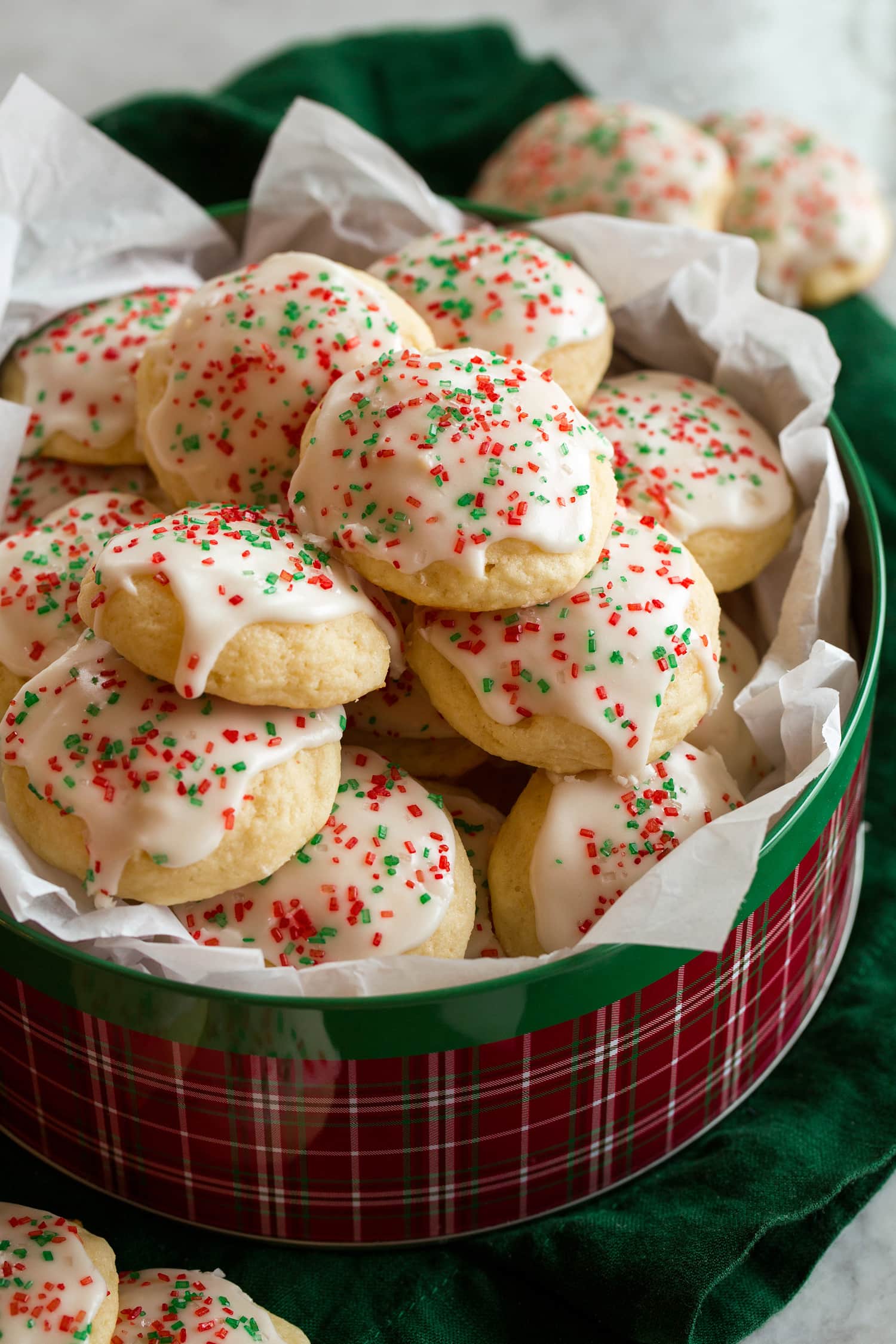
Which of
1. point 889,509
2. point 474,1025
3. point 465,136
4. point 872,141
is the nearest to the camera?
point 474,1025

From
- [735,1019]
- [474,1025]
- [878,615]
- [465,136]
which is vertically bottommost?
[735,1019]

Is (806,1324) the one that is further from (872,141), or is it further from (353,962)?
(872,141)

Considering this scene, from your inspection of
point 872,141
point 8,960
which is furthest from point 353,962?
point 872,141

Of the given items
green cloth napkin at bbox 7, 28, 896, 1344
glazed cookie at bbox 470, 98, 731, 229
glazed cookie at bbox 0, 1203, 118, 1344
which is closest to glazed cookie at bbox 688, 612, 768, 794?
green cloth napkin at bbox 7, 28, 896, 1344

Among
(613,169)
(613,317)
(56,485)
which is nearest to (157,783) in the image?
(56,485)

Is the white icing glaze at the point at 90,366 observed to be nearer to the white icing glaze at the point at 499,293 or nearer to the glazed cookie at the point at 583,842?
the white icing glaze at the point at 499,293

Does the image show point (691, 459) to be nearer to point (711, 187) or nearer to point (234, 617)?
point (234, 617)
